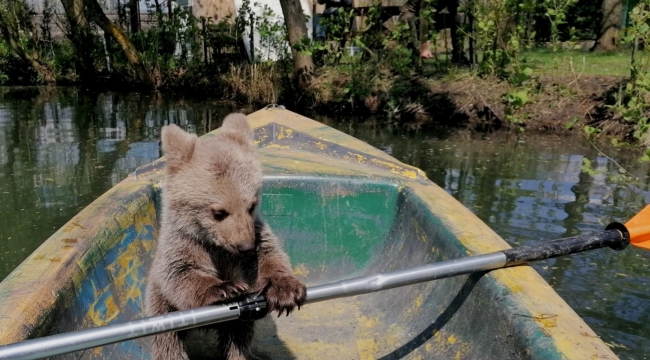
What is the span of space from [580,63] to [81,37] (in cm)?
1397

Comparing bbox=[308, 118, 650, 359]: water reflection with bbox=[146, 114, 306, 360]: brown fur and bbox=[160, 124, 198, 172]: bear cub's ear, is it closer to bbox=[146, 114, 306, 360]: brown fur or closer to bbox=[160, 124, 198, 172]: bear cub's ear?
bbox=[146, 114, 306, 360]: brown fur

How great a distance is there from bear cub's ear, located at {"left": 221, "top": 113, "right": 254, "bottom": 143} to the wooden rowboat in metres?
0.78

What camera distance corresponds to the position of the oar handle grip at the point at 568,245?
252 cm

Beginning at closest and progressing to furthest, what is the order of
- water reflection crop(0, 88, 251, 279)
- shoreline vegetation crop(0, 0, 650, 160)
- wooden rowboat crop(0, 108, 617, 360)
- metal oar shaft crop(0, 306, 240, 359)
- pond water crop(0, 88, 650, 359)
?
metal oar shaft crop(0, 306, 240, 359) < wooden rowboat crop(0, 108, 617, 360) < pond water crop(0, 88, 650, 359) < water reflection crop(0, 88, 251, 279) < shoreline vegetation crop(0, 0, 650, 160)

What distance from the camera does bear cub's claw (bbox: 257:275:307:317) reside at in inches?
86.4

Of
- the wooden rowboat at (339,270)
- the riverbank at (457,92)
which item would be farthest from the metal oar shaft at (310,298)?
the riverbank at (457,92)

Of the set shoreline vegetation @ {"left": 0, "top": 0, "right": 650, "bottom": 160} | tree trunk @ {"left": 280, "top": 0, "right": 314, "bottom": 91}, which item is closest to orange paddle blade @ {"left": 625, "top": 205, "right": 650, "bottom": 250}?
shoreline vegetation @ {"left": 0, "top": 0, "right": 650, "bottom": 160}

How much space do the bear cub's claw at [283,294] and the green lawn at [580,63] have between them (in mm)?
9995

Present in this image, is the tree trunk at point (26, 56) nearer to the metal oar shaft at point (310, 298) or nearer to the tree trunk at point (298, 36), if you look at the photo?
the tree trunk at point (298, 36)

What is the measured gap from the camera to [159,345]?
257 centimetres

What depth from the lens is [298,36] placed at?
516 inches

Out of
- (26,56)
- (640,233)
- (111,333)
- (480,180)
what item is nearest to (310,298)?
(111,333)

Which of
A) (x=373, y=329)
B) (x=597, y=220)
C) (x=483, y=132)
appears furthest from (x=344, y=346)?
(x=483, y=132)

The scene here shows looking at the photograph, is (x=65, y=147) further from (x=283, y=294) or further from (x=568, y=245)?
(x=568, y=245)
